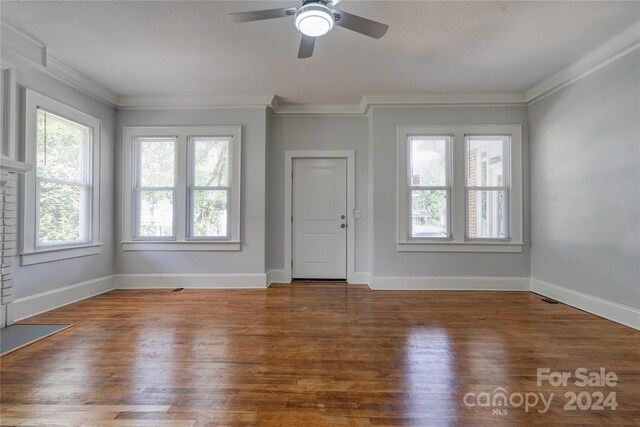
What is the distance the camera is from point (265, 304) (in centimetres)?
343

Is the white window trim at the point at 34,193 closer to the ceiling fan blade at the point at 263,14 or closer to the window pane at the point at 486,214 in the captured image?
the ceiling fan blade at the point at 263,14

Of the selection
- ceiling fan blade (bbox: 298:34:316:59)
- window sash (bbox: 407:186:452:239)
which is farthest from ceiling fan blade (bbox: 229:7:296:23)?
window sash (bbox: 407:186:452:239)

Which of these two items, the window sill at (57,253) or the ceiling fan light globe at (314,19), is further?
the window sill at (57,253)

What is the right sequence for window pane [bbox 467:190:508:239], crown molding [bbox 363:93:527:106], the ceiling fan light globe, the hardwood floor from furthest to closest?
window pane [bbox 467:190:508:239]
crown molding [bbox 363:93:527:106]
the ceiling fan light globe
the hardwood floor

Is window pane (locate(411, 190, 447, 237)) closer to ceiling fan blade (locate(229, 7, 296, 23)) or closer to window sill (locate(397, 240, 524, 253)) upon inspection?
window sill (locate(397, 240, 524, 253))

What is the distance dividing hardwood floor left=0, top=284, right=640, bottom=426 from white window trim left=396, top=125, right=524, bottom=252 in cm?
92

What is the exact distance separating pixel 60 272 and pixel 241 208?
219 cm

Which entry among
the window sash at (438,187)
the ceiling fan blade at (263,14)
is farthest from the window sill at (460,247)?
the ceiling fan blade at (263,14)

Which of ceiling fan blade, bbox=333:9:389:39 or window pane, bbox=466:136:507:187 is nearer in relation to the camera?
ceiling fan blade, bbox=333:9:389:39

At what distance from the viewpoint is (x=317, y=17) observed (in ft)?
6.54

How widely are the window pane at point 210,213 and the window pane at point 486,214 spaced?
11.6 feet

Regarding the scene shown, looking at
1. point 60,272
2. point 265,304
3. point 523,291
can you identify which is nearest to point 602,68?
point 523,291

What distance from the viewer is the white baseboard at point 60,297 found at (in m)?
2.93

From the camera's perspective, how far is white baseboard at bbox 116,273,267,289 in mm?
4184
